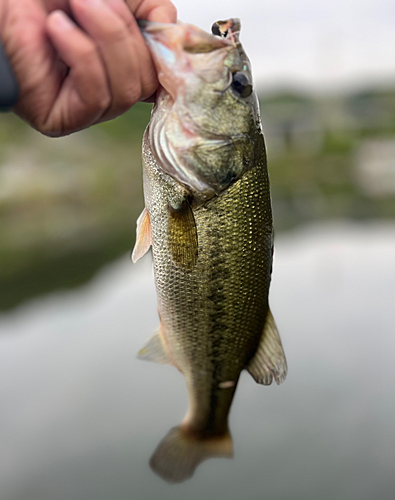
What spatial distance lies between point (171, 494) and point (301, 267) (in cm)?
1354

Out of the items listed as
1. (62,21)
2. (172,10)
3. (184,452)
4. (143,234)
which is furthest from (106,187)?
(62,21)

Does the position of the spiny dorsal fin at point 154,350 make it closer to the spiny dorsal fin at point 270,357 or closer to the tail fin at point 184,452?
the spiny dorsal fin at point 270,357

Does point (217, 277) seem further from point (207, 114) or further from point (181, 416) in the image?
point (181, 416)

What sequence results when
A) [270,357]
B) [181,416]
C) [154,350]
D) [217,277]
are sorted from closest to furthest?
[217,277] → [270,357] → [154,350] → [181,416]

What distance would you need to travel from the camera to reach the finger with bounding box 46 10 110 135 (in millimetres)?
1440

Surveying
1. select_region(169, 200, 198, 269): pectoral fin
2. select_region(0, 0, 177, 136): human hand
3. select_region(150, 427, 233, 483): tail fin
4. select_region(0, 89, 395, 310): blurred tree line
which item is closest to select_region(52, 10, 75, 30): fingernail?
select_region(0, 0, 177, 136): human hand

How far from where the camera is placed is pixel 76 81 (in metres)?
1.54

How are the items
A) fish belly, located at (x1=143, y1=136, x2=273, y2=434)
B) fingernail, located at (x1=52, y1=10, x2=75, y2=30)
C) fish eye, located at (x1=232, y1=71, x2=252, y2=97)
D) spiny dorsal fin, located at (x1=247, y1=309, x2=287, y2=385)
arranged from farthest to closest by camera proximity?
spiny dorsal fin, located at (x1=247, y1=309, x2=287, y2=385), fish belly, located at (x1=143, y1=136, x2=273, y2=434), fish eye, located at (x1=232, y1=71, x2=252, y2=97), fingernail, located at (x1=52, y1=10, x2=75, y2=30)

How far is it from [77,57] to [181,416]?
1101 cm

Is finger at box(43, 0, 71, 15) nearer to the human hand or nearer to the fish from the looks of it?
the human hand

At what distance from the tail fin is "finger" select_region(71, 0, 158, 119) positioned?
1992 mm

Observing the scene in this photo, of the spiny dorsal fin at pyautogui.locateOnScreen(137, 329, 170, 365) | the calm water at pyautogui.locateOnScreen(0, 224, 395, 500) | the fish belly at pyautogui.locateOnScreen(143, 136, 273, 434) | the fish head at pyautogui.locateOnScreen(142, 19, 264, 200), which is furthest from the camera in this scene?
the calm water at pyautogui.locateOnScreen(0, 224, 395, 500)

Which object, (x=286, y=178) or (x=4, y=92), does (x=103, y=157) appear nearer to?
(x=286, y=178)

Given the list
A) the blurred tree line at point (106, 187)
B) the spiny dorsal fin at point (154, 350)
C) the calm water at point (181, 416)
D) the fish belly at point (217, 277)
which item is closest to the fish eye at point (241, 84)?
the fish belly at point (217, 277)
